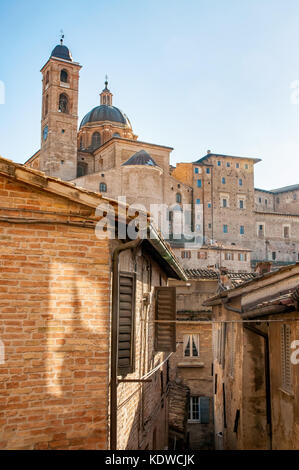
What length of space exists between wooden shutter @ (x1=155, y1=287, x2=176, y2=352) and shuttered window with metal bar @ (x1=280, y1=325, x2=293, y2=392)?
2.73 meters

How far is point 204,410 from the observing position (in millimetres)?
20594

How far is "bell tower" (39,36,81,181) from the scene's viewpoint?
51188mm

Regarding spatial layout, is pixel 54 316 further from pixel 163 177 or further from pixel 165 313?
pixel 163 177

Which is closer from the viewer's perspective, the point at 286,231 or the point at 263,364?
the point at 263,364

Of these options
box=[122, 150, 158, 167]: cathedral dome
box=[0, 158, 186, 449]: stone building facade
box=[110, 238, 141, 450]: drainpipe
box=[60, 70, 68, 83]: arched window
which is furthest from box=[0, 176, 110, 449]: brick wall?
box=[60, 70, 68, 83]: arched window

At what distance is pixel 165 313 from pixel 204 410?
12047 mm

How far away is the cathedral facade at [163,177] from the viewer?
49750mm

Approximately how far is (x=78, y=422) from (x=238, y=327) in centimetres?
697

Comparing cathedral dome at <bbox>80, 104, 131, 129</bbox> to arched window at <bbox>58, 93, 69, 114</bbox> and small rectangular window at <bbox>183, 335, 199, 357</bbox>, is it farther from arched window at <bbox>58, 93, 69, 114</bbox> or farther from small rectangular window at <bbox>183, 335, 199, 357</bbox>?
small rectangular window at <bbox>183, 335, 199, 357</bbox>

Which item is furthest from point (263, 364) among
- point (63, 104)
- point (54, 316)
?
point (63, 104)

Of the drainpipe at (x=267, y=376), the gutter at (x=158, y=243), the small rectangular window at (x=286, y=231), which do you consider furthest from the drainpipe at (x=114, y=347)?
the small rectangular window at (x=286, y=231)

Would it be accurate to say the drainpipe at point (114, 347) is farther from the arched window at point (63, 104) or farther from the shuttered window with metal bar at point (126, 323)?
the arched window at point (63, 104)

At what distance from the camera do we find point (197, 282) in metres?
22.0

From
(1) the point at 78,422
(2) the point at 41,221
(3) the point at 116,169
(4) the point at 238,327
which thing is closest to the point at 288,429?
(4) the point at 238,327
